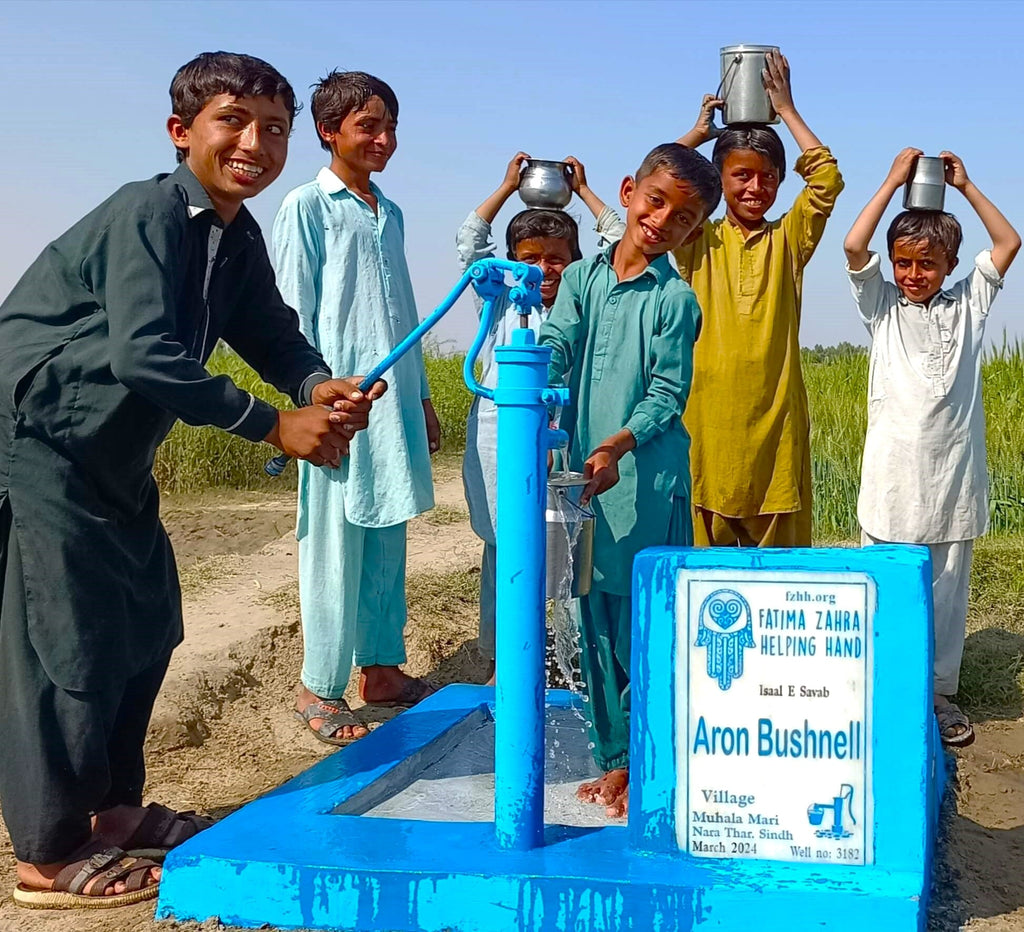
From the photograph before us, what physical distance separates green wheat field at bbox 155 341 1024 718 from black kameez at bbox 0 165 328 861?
2.82 meters

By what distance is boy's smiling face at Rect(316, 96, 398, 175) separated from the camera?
387 cm

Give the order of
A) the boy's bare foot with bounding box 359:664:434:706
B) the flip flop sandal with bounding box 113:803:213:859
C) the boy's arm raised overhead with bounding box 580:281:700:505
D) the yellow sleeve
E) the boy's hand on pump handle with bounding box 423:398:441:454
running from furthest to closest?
the boy's hand on pump handle with bounding box 423:398:441:454
the boy's bare foot with bounding box 359:664:434:706
the yellow sleeve
the flip flop sandal with bounding box 113:803:213:859
the boy's arm raised overhead with bounding box 580:281:700:505

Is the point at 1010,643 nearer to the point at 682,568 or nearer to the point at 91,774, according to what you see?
the point at 682,568

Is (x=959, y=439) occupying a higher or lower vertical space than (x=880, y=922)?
higher

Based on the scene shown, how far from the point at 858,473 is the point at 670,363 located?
460 cm

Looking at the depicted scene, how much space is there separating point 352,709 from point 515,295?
2106 mm

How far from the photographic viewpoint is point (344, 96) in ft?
12.7

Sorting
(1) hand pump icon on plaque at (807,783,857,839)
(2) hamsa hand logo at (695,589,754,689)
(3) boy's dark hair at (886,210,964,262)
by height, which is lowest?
(1) hand pump icon on plaque at (807,783,857,839)

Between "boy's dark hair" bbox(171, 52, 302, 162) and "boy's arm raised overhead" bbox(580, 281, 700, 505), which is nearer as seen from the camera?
"boy's dark hair" bbox(171, 52, 302, 162)

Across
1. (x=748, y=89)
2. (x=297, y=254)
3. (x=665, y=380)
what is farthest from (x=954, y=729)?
(x=297, y=254)

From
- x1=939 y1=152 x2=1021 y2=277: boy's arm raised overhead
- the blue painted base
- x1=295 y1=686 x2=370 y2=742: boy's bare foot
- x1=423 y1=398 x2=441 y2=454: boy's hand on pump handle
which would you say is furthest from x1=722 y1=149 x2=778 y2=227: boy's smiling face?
the blue painted base

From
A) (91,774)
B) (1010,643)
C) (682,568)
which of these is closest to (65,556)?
(91,774)

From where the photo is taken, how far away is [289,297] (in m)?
3.82

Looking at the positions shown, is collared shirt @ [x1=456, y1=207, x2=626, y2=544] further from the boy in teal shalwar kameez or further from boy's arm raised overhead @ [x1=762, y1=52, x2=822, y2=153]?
the boy in teal shalwar kameez
